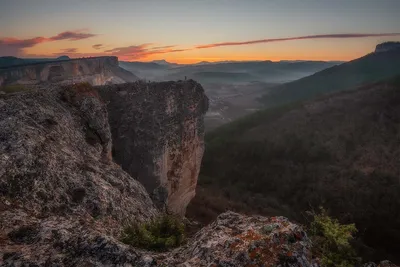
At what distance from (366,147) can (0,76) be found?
68.1m

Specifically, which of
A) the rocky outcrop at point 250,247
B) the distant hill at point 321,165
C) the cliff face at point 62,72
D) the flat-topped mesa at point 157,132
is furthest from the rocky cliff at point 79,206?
the cliff face at point 62,72

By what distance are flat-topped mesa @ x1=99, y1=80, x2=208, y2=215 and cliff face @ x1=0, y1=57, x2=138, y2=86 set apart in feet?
74.6

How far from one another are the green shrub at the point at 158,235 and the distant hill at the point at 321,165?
83.6ft

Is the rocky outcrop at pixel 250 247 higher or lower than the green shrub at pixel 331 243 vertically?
higher

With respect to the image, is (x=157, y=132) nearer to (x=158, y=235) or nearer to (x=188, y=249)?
(x=158, y=235)

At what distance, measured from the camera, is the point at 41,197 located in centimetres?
1169

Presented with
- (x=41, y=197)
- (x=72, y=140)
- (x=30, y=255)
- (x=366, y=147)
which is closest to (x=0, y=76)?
(x=72, y=140)

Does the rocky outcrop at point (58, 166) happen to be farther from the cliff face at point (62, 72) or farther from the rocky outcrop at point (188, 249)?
the cliff face at point (62, 72)

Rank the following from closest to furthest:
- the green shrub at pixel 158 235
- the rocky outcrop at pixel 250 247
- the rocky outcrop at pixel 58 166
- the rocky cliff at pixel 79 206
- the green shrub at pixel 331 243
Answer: the rocky outcrop at pixel 250 247 < the rocky cliff at pixel 79 206 < the green shrub at pixel 331 243 < the green shrub at pixel 158 235 < the rocky outcrop at pixel 58 166

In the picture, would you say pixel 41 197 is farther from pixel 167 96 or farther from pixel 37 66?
pixel 37 66

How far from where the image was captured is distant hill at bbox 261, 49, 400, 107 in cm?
17712

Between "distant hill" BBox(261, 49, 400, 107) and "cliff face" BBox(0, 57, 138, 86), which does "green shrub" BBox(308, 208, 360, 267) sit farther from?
"distant hill" BBox(261, 49, 400, 107)

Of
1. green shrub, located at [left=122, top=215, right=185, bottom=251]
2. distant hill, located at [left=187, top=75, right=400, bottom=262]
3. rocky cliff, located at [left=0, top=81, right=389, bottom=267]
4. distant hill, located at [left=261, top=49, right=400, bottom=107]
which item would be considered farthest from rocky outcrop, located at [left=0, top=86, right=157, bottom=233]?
distant hill, located at [left=261, top=49, right=400, bottom=107]

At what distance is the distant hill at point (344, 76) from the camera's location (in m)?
177
